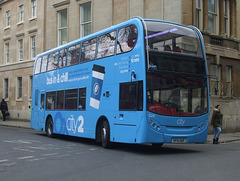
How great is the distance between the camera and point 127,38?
39.7 ft

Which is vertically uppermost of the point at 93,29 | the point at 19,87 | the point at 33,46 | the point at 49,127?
the point at 93,29

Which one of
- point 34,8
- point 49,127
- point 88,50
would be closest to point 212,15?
point 88,50

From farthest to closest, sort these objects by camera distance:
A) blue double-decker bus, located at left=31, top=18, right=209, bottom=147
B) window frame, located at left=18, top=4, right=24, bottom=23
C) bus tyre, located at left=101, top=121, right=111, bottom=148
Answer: window frame, located at left=18, top=4, right=24, bottom=23, bus tyre, located at left=101, top=121, right=111, bottom=148, blue double-decker bus, located at left=31, top=18, right=209, bottom=147

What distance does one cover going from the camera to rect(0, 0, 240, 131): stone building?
2147 cm

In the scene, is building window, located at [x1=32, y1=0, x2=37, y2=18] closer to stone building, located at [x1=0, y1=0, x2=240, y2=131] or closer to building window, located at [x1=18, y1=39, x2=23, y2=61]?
stone building, located at [x1=0, y1=0, x2=240, y2=131]

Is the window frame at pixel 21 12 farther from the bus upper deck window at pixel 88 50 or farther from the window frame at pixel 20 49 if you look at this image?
the bus upper deck window at pixel 88 50

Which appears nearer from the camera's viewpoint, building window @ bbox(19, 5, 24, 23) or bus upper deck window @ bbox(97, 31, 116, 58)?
bus upper deck window @ bbox(97, 31, 116, 58)

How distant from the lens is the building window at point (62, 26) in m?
30.2

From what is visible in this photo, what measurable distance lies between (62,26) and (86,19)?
3627 millimetres

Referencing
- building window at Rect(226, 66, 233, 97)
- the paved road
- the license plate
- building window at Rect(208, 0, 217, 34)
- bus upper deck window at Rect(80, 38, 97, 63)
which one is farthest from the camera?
building window at Rect(226, 66, 233, 97)

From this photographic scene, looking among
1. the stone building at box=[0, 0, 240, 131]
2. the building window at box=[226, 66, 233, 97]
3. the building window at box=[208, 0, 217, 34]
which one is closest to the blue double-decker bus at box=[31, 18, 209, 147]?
the stone building at box=[0, 0, 240, 131]

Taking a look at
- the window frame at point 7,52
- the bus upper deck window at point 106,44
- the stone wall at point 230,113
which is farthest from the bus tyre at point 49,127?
the window frame at point 7,52

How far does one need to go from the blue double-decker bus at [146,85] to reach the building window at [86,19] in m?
13.1

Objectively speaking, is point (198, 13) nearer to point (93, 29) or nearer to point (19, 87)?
point (93, 29)
